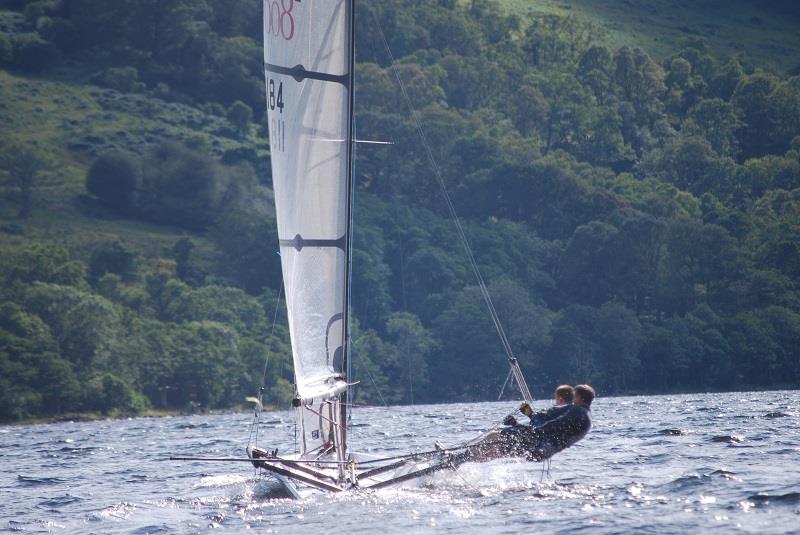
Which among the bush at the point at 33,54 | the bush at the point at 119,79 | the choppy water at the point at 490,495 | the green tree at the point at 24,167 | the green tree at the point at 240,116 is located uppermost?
the bush at the point at 33,54

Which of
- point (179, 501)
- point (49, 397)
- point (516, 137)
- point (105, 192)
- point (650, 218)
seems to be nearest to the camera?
point (179, 501)

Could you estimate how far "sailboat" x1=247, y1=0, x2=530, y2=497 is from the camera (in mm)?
27094

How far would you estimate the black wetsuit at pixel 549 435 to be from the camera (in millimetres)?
24391

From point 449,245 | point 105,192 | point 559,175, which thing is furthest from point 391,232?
point 105,192

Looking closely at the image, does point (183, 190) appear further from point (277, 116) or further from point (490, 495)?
point (490, 495)

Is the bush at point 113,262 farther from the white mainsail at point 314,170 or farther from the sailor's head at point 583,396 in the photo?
the sailor's head at point 583,396

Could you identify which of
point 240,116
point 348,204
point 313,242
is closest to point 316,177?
point 348,204

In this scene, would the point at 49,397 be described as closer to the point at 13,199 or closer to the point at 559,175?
the point at 13,199

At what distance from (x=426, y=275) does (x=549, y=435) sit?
108 metres

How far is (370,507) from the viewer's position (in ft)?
77.8

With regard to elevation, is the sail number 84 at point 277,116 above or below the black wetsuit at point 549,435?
above

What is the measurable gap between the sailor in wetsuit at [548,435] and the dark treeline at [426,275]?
59.2 metres

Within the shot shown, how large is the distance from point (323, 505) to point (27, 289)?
77.9m

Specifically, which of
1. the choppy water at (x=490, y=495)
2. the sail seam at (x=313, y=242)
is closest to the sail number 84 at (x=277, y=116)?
the sail seam at (x=313, y=242)
